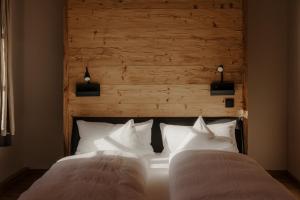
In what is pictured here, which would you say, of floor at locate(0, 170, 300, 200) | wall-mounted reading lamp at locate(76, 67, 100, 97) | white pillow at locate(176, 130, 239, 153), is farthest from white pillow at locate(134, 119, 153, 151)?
floor at locate(0, 170, 300, 200)

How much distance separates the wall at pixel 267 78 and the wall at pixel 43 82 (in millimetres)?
2315

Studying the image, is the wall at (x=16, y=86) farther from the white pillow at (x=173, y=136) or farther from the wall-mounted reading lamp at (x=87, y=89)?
the white pillow at (x=173, y=136)

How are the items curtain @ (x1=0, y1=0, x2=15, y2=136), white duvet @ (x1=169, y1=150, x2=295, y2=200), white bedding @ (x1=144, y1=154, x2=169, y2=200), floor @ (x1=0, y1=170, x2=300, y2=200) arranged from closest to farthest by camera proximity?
white duvet @ (x1=169, y1=150, x2=295, y2=200)
white bedding @ (x1=144, y1=154, x2=169, y2=200)
curtain @ (x1=0, y1=0, x2=15, y2=136)
floor @ (x1=0, y1=170, x2=300, y2=200)

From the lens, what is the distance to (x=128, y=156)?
3.18m

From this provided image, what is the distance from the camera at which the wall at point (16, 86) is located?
4372 millimetres

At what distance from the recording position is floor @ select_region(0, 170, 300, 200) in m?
3.96

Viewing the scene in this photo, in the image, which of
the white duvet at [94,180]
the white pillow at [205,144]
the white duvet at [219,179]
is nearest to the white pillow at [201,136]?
the white pillow at [205,144]

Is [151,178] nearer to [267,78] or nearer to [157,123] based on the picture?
[157,123]

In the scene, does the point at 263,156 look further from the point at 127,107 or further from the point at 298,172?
the point at 127,107

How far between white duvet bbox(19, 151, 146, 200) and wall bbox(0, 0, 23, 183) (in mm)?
1585

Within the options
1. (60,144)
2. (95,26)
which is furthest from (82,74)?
(60,144)

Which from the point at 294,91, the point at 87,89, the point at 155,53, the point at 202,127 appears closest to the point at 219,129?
the point at 202,127

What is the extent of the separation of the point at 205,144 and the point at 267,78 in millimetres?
1590

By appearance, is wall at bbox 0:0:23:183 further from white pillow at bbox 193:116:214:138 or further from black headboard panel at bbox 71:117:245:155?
white pillow at bbox 193:116:214:138
